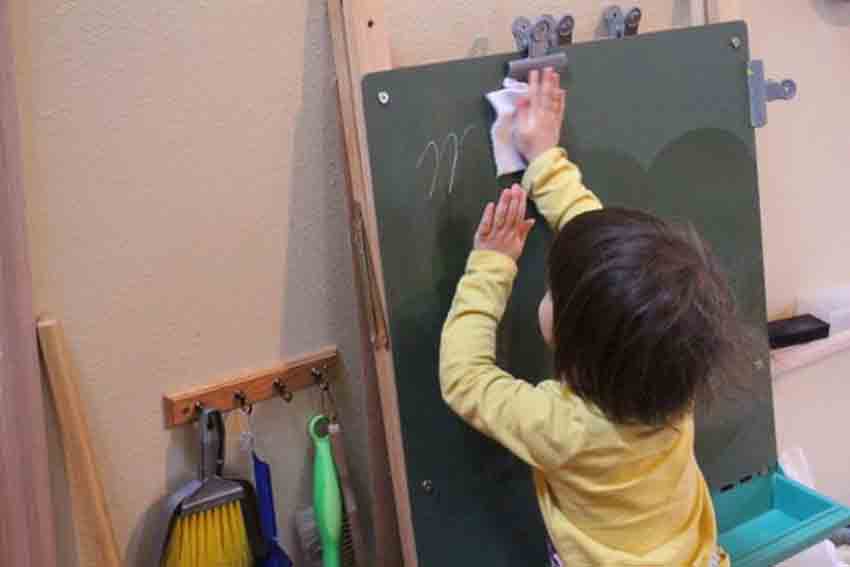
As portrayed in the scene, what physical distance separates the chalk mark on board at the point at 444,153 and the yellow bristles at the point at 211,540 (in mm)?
456

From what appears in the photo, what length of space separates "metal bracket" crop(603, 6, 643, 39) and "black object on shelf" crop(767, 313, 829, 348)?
0.58 meters

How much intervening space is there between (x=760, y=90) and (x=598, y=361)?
54 cm

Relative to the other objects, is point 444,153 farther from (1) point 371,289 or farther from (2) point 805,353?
(2) point 805,353

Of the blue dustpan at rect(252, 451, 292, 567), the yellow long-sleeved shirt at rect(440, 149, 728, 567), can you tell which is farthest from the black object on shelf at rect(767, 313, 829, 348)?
the blue dustpan at rect(252, 451, 292, 567)

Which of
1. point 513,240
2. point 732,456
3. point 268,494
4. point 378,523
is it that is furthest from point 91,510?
point 732,456

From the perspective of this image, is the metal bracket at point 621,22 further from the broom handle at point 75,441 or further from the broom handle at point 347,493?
the broom handle at point 75,441

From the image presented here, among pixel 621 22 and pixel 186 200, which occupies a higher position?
pixel 621 22

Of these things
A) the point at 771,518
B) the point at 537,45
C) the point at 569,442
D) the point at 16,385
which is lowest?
the point at 771,518

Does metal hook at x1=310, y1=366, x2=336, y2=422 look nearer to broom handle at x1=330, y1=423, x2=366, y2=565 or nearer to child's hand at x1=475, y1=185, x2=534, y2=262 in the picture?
broom handle at x1=330, y1=423, x2=366, y2=565

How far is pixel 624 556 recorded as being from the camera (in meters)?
0.85

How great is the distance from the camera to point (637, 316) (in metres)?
0.75

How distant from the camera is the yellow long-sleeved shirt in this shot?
0.82m

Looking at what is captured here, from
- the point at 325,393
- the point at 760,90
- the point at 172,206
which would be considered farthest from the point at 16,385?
the point at 760,90

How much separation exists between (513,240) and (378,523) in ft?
1.47
